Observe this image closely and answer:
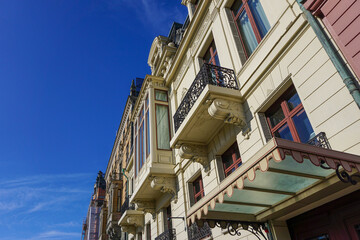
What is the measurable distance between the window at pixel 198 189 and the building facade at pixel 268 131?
0.05 meters

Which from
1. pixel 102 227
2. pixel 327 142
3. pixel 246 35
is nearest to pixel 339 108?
pixel 327 142

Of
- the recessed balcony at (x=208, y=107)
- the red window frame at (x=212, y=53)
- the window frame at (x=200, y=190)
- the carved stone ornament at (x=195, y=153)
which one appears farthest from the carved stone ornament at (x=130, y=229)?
the red window frame at (x=212, y=53)

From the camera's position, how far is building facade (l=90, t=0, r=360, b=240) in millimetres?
4695

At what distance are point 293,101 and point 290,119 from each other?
48 cm

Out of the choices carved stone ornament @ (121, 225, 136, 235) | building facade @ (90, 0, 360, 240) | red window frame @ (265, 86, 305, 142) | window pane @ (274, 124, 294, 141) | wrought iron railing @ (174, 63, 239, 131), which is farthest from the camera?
carved stone ornament @ (121, 225, 136, 235)

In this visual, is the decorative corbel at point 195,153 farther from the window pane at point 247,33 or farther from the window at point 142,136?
the window at point 142,136

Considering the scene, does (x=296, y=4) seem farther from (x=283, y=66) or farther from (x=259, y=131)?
(x=259, y=131)

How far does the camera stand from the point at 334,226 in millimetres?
5270

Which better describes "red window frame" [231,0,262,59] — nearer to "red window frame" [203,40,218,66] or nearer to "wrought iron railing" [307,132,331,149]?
"red window frame" [203,40,218,66]

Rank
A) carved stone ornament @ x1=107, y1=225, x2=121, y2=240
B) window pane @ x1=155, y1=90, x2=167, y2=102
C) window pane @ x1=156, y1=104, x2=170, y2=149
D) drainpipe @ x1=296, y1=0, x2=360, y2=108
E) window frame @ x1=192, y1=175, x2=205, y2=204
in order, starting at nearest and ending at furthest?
1. drainpipe @ x1=296, y1=0, x2=360, y2=108
2. window frame @ x1=192, y1=175, x2=205, y2=204
3. window pane @ x1=156, y1=104, x2=170, y2=149
4. window pane @ x1=155, y1=90, x2=167, y2=102
5. carved stone ornament @ x1=107, y1=225, x2=121, y2=240

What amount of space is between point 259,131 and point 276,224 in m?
2.41

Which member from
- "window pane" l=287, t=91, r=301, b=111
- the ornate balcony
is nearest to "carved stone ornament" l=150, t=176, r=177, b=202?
the ornate balcony

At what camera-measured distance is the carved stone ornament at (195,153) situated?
977 centimetres

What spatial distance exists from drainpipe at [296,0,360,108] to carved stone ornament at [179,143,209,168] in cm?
580
